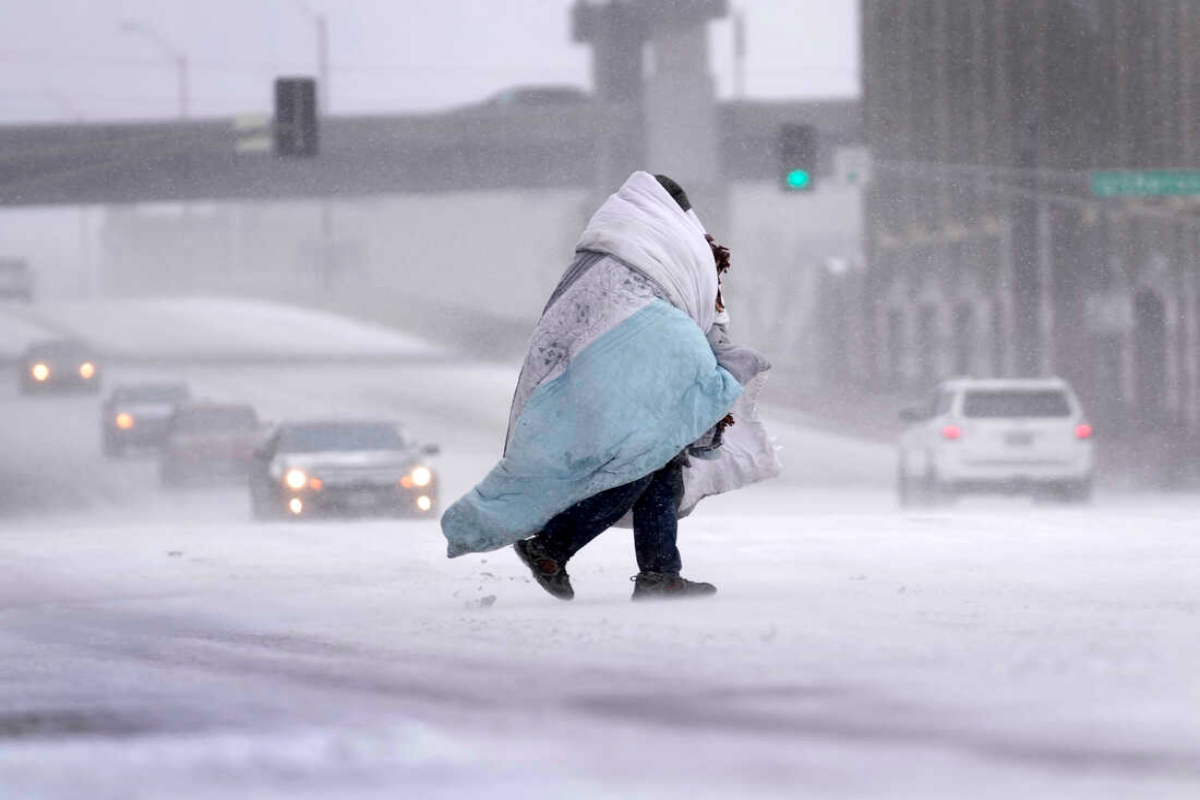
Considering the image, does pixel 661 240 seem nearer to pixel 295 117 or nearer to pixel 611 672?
pixel 611 672

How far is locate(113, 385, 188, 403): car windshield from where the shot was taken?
4103cm

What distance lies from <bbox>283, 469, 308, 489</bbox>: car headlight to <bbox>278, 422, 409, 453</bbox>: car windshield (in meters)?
0.78

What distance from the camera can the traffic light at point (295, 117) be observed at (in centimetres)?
3070

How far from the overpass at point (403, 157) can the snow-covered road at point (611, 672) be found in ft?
194

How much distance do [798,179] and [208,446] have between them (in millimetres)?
10372

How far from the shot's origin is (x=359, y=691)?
4895 mm

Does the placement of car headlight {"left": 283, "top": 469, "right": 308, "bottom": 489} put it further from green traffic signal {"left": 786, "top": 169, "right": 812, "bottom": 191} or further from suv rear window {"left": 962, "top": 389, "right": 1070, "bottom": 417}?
green traffic signal {"left": 786, "top": 169, "right": 812, "bottom": 191}

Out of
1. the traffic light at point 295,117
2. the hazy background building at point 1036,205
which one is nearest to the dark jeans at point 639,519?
the traffic light at point 295,117

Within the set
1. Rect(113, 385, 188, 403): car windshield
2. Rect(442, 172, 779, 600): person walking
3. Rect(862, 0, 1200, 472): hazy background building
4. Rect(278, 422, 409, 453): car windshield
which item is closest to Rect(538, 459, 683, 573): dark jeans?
Rect(442, 172, 779, 600): person walking

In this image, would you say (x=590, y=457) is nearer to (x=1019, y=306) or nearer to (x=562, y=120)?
(x=1019, y=306)

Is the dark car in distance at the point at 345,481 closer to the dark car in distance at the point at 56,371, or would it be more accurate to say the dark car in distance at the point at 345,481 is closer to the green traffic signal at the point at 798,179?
the green traffic signal at the point at 798,179

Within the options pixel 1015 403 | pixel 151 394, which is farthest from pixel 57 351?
pixel 1015 403

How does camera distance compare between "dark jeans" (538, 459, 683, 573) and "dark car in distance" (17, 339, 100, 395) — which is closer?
"dark jeans" (538, 459, 683, 573)

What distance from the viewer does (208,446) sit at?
33625mm
